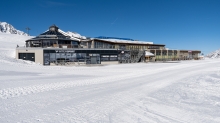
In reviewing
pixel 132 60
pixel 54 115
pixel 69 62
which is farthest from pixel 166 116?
pixel 132 60

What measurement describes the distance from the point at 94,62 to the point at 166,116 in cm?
Answer: 3411

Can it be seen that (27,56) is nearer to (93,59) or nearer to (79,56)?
(79,56)

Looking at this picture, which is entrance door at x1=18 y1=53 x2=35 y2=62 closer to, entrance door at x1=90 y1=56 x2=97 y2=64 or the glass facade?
the glass facade

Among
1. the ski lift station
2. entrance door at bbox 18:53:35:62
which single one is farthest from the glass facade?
entrance door at bbox 18:53:35:62

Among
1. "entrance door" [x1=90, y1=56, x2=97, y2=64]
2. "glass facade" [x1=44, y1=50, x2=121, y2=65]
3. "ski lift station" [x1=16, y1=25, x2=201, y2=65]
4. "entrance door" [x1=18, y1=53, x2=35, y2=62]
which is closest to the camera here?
"entrance door" [x1=18, y1=53, x2=35, y2=62]

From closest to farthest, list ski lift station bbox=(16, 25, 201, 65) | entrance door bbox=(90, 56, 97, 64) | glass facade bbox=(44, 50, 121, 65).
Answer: ski lift station bbox=(16, 25, 201, 65), glass facade bbox=(44, 50, 121, 65), entrance door bbox=(90, 56, 97, 64)

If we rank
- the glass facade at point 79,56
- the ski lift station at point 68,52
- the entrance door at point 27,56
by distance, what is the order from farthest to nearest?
the glass facade at point 79,56 → the ski lift station at point 68,52 → the entrance door at point 27,56

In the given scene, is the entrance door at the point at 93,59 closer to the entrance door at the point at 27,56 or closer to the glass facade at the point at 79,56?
the glass facade at the point at 79,56

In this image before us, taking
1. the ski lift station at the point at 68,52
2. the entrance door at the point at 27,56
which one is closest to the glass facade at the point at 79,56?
the ski lift station at the point at 68,52

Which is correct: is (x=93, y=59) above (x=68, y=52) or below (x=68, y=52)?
below

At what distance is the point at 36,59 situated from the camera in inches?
1344

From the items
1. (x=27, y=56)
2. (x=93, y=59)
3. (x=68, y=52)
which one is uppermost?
(x=68, y=52)

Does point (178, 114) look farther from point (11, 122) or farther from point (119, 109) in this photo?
point (11, 122)

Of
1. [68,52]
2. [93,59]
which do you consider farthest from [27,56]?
[93,59]
